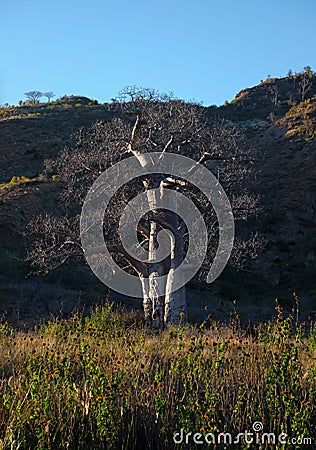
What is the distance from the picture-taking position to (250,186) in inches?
1101

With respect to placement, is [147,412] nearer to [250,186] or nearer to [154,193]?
[154,193]

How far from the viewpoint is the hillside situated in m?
15.0

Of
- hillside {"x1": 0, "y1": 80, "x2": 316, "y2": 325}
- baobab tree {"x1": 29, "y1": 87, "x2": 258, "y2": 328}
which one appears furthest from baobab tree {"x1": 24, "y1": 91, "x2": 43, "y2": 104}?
baobab tree {"x1": 29, "y1": 87, "x2": 258, "y2": 328}

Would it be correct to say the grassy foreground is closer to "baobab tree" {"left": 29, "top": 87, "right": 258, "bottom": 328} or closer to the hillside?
the hillside

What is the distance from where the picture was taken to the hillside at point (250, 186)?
49.1ft

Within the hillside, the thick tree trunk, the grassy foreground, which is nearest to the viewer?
the grassy foreground

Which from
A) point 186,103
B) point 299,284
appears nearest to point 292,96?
point 299,284

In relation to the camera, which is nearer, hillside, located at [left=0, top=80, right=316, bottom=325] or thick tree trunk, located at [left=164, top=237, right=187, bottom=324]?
thick tree trunk, located at [left=164, top=237, right=187, bottom=324]

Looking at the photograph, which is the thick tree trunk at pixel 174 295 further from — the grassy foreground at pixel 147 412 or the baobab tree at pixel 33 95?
the baobab tree at pixel 33 95

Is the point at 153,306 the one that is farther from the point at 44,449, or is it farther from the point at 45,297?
the point at 44,449

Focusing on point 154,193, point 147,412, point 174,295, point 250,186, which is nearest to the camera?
point 147,412

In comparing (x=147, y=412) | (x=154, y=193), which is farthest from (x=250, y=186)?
(x=147, y=412)

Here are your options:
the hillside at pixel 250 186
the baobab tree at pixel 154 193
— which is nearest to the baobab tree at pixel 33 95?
the hillside at pixel 250 186

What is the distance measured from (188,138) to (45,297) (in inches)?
230
